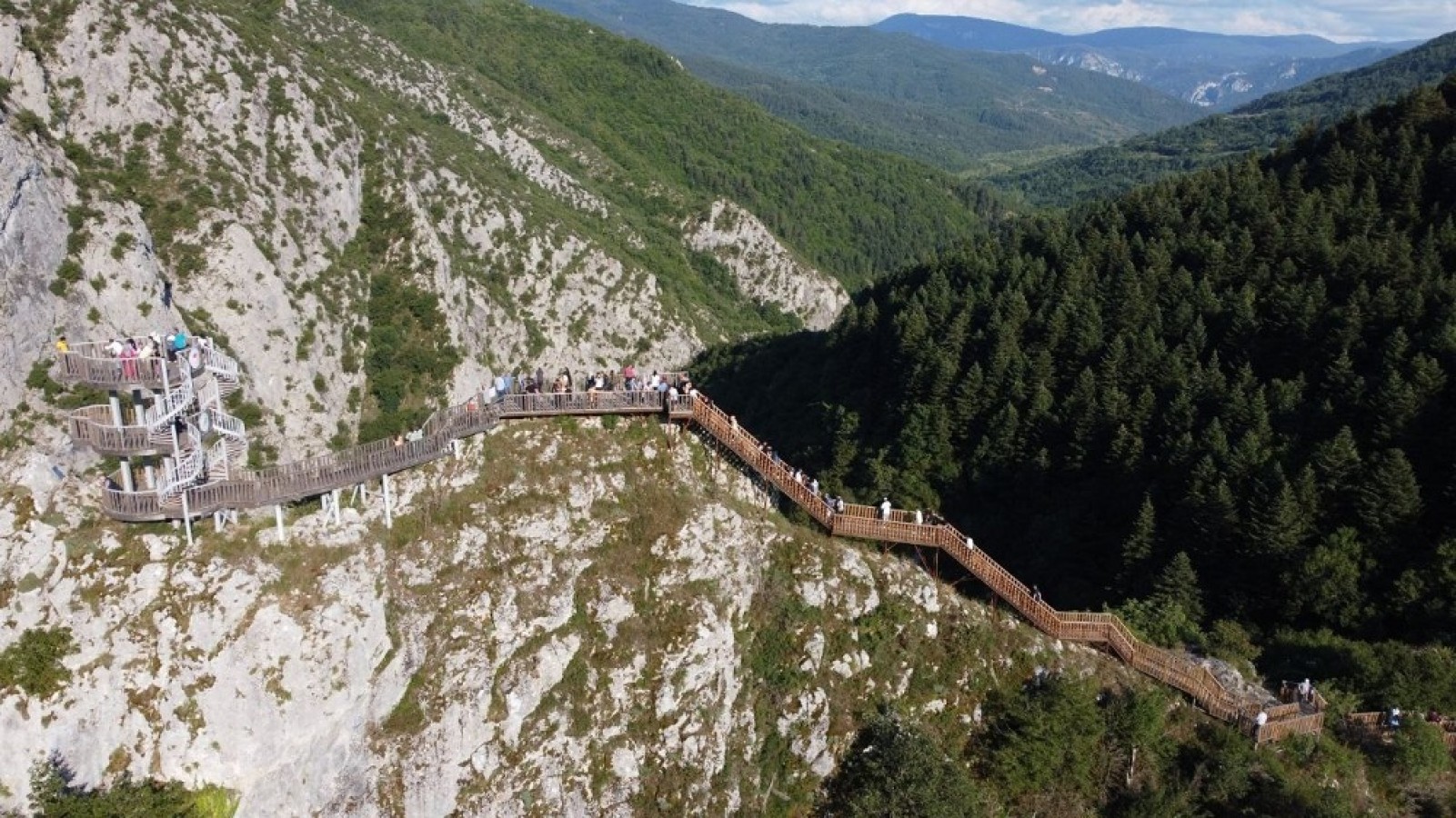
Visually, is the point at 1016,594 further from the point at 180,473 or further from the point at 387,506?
the point at 180,473

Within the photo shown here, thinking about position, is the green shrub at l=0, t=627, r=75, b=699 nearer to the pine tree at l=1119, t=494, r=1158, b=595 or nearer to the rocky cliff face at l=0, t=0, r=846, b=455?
the rocky cliff face at l=0, t=0, r=846, b=455

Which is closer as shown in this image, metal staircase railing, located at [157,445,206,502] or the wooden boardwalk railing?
metal staircase railing, located at [157,445,206,502]

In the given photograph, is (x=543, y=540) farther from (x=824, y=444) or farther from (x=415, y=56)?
(x=415, y=56)

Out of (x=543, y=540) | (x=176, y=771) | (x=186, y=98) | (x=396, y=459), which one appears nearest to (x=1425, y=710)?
(x=543, y=540)

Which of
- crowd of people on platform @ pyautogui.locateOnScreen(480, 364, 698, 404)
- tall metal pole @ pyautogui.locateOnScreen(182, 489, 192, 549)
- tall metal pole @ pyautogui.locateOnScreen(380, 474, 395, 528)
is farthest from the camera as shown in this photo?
crowd of people on platform @ pyautogui.locateOnScreen(480, 364, 698, 404)

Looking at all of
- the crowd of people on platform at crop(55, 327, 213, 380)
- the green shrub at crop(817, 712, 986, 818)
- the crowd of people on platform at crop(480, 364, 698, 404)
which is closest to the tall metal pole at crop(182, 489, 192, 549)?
the crowd of people on platform at crop(55, 327, 213, 380)

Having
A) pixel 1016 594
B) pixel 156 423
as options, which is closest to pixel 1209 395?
pixel 1016 594

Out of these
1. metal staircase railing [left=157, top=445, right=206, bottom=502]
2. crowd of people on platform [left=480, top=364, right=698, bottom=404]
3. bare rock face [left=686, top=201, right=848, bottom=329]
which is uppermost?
crowd of people on platform [left=480, top=364, right=698, bottom=404]
